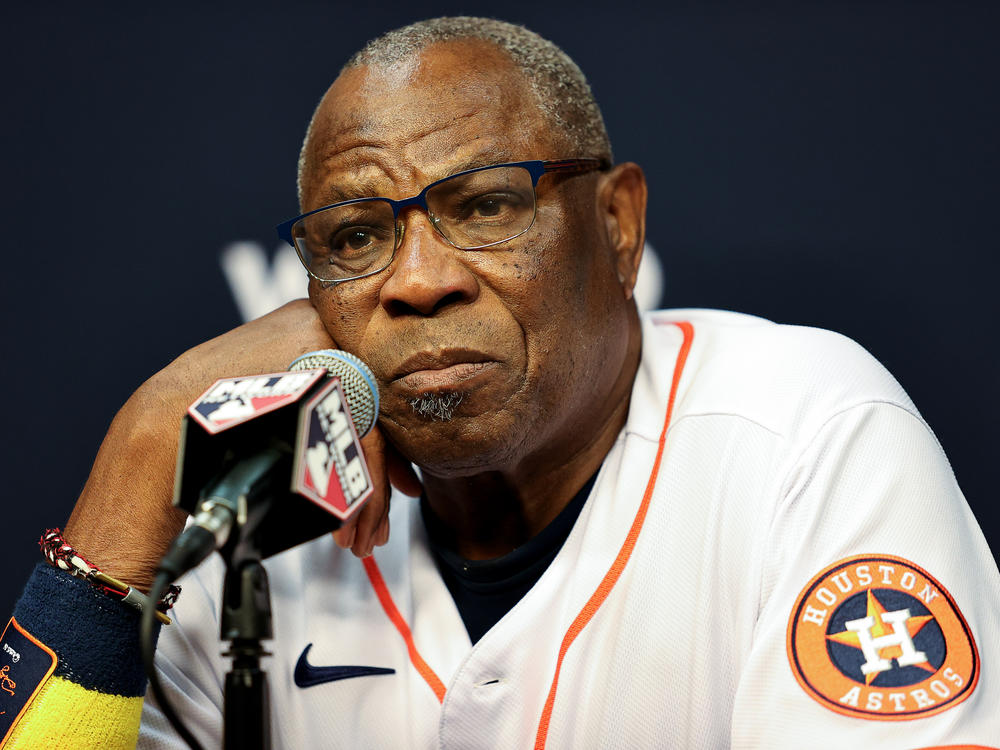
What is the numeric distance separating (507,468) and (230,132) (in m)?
1.05

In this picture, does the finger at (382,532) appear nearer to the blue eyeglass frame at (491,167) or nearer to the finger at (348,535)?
the finger at (348,535)

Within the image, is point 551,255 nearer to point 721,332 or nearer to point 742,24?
point 721,332

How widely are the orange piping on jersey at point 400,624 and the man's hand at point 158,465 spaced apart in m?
0.16

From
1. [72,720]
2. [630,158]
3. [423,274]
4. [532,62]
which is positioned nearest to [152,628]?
[72,720]

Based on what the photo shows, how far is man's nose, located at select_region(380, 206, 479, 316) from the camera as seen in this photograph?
140 centimetres

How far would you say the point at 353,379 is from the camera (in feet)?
3.89

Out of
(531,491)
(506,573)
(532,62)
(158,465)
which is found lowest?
(506,573)

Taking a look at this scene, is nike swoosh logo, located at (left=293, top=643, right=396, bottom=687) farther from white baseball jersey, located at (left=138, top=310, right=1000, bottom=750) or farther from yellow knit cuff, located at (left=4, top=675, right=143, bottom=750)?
yellow knit cuff, located at (left=4, top=675, right=143, bottom=750)

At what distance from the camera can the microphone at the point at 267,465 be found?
807 mm

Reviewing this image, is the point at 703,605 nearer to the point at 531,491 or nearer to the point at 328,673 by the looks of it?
the point at 531,491

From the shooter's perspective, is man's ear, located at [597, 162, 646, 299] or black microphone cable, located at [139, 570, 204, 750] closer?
black microphone cable, located at [139, 570, 204, 750]

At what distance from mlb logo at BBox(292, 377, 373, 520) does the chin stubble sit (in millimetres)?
456

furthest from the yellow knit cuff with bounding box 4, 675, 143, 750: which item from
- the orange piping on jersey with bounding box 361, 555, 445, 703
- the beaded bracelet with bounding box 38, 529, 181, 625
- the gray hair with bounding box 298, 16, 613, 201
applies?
the gray hair with bounding box 298, 16, 613, 201

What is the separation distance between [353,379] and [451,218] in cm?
37
